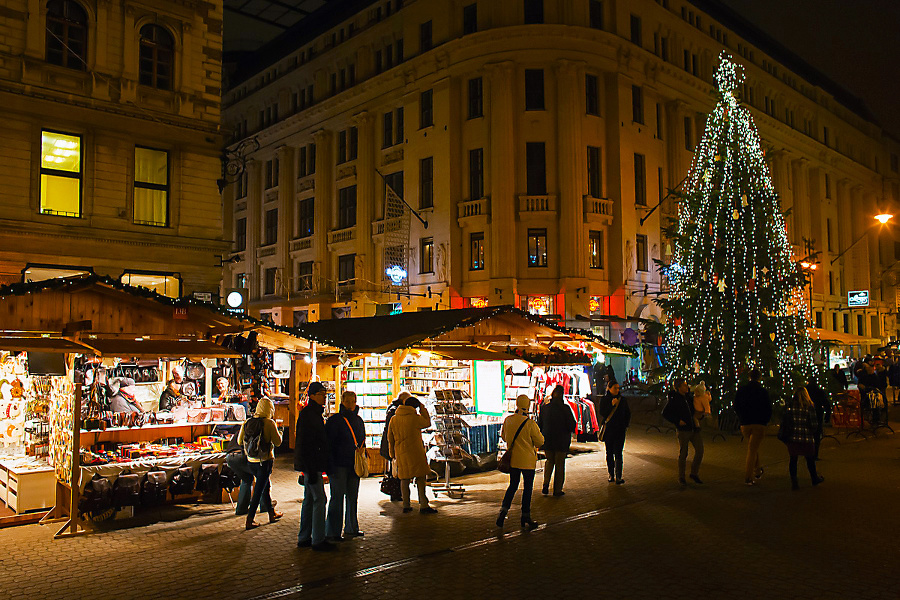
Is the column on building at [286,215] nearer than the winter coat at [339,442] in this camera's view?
No

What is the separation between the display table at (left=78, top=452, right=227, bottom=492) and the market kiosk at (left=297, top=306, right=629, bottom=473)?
287 cm

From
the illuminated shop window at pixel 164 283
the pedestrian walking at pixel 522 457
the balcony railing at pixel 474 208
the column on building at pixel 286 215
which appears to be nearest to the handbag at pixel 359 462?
the pedestrian walking at pixel 522 457

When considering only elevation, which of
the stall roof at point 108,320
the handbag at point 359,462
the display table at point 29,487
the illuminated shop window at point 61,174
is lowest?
the display table at point 29,487

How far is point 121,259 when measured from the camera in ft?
69.8

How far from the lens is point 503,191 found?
3162 cm

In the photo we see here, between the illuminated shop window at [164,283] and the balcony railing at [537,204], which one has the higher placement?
the balcony railing at [537,204]

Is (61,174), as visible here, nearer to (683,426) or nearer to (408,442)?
(408,442)

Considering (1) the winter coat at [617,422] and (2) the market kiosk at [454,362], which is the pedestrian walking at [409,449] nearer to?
(2) the market kiosk at [454,362]

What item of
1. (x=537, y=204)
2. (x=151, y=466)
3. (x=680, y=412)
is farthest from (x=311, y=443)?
(x=537, y=204)

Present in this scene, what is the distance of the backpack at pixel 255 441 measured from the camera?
1016cm

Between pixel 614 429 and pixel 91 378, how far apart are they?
9094mm

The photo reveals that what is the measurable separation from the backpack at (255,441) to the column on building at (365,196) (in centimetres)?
2646

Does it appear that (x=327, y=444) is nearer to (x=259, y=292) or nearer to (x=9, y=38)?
(x=9, y=38)

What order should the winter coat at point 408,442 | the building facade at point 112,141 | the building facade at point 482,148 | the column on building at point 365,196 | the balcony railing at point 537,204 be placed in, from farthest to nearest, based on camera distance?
the column on building at point 365,196 → the building facade at point 482,148 → the balcony railing at point 537,204 → the building facade at point 112,141 → the winter coat at point 408,442
